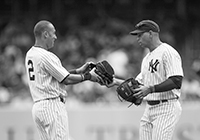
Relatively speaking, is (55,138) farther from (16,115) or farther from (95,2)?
(95,2)

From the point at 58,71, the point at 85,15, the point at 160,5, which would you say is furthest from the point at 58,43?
the point at 58,71

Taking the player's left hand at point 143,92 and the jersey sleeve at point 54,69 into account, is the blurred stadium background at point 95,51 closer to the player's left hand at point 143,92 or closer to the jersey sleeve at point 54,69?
the player's left hand at point 143,92

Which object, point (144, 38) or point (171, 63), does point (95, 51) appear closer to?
point (144, 38)

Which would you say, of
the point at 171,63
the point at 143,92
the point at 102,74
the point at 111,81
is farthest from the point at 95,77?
the point at 171,63

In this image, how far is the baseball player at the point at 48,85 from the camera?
253 inches

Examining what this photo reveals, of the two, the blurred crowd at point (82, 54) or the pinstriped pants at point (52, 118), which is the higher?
→ the blurred crowd at point (82, 54)

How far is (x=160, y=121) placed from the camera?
6484 mm

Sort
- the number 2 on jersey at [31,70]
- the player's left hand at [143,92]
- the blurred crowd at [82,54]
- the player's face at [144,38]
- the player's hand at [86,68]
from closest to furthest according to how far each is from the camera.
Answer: the player's left hand at [143,92] < the number 2 on jersey at [31,70] < the player's face at [144,38] < the player's hand at [86,68] < the blurred crowd at [82,54]

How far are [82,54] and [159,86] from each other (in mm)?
9129

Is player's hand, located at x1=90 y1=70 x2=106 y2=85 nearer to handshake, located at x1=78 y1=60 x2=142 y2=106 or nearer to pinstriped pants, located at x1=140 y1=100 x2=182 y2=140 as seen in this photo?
handshake, located at x1=78 y1=60 x2=142 y2=106

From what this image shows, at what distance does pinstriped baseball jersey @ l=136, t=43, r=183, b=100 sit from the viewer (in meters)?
6.42

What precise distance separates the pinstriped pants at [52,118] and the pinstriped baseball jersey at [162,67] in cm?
113

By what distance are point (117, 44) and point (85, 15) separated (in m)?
2.08

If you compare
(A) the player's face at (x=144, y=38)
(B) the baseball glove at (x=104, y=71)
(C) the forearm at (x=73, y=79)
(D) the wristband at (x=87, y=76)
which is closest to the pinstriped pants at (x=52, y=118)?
(C) the forearm at (x=73, y=79)
